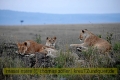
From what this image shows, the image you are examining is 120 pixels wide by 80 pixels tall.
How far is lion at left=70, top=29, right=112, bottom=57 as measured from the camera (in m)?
5.88

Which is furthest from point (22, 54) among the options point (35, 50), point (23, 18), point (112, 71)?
point (112, 71)

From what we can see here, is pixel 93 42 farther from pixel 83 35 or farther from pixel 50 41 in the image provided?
pixel 50 41

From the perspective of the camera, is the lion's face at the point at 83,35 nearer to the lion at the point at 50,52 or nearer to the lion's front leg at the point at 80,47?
the lion's front leg at the point at 80,47

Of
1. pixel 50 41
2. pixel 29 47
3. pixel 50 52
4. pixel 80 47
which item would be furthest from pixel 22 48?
pixel 80 47

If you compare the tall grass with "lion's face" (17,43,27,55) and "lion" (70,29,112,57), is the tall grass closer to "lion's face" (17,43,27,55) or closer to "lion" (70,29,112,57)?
"lion's face" (17,43,27,55)

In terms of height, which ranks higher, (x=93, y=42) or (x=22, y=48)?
(x=93, y=42)

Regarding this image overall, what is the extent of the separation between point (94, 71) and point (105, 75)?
0.24m

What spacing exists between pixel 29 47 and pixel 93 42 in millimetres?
2003

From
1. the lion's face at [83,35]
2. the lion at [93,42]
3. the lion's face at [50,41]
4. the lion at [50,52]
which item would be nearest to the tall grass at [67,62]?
the lion at [50,52]

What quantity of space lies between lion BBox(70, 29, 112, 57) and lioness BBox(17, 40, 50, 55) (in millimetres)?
851

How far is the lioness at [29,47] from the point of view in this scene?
5.57 metres

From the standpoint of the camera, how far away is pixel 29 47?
18.7ft

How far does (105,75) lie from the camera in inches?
190

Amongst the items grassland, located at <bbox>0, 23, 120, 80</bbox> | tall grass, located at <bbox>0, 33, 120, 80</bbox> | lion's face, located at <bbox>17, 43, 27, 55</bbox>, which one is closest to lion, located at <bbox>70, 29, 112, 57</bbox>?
grassland, located at <bbox>0, 23, 120, 80</bbox>
